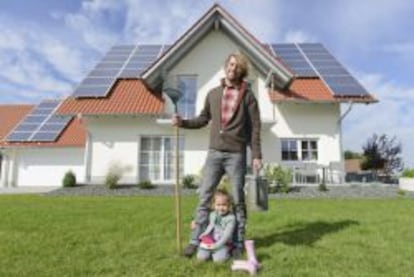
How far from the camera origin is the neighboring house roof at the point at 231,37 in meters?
15.2

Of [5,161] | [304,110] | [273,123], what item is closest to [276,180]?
[273,123]

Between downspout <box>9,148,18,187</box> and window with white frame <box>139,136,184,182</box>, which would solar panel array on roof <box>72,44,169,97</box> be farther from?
downspout <box>9,148,18,187</box>

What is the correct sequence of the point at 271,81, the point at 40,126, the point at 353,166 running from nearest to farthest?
the point at 271,81
the point at 40,126
the point at 353,166

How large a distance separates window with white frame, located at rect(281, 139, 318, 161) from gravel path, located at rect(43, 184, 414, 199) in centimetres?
217

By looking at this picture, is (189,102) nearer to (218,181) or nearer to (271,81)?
(271,81)

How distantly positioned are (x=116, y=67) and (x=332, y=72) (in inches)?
372

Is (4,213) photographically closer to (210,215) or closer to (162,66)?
(210,215)

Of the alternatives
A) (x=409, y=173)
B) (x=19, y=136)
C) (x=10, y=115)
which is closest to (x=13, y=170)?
(x=19, y=136)

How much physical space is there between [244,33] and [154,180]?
687 cm

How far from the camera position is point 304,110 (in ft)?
52.2

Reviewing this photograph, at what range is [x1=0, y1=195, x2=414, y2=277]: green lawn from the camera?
3535mm

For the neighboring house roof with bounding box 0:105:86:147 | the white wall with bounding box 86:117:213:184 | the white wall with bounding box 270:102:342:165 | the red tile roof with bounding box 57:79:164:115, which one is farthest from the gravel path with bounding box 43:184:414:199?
the neighboring house roof with bounding box 0:105:86:147

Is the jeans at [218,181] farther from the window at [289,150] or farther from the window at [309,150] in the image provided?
the window at [309,150]

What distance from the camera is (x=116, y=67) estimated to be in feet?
57.7
